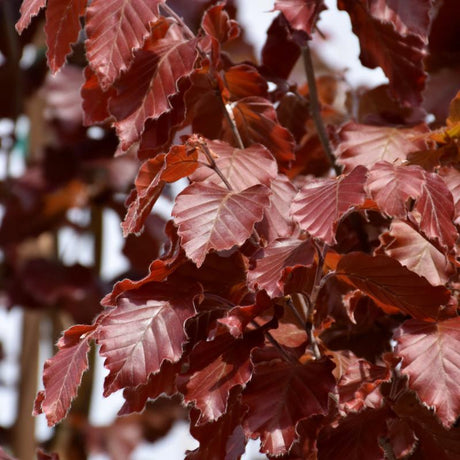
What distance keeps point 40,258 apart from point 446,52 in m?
1.38

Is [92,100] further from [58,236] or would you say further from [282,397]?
[58,236]

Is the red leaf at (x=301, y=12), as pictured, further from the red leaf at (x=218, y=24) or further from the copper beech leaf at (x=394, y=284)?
the copper beech leaf at (x=394, y=284)

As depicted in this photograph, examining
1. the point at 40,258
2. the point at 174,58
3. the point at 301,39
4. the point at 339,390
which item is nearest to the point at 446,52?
the point at 301,39

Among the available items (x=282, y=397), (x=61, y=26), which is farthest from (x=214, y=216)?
(x=61, y=26)

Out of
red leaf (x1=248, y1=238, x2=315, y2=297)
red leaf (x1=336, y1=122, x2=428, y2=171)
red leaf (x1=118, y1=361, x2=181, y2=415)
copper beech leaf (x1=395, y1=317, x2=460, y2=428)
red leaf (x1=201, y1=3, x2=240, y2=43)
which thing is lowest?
red leaf (x1=118, y1=361, x2=181, y2=415)

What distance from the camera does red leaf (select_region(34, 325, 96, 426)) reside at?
71 centimetres

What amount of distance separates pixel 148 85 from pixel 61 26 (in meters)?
0.10

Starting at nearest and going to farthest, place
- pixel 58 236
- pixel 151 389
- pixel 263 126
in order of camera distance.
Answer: pixel 151 389, pixel 263 126, pixel 58 236

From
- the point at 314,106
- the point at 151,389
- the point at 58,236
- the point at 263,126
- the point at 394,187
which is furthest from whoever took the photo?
the point at 58,236

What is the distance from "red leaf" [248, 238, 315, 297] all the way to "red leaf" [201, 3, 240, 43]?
0.84 ft

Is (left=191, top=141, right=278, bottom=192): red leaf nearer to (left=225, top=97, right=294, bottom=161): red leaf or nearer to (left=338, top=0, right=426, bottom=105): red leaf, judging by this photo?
(left=225, top=97, right=294, bottom=161): red leaf

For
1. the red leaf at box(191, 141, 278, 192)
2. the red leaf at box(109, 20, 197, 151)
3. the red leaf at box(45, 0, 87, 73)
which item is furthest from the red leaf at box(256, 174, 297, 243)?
the red leaf at box(45, 0, 87, 73)

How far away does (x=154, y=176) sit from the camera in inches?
30.2

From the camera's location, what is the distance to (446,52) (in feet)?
3.79
